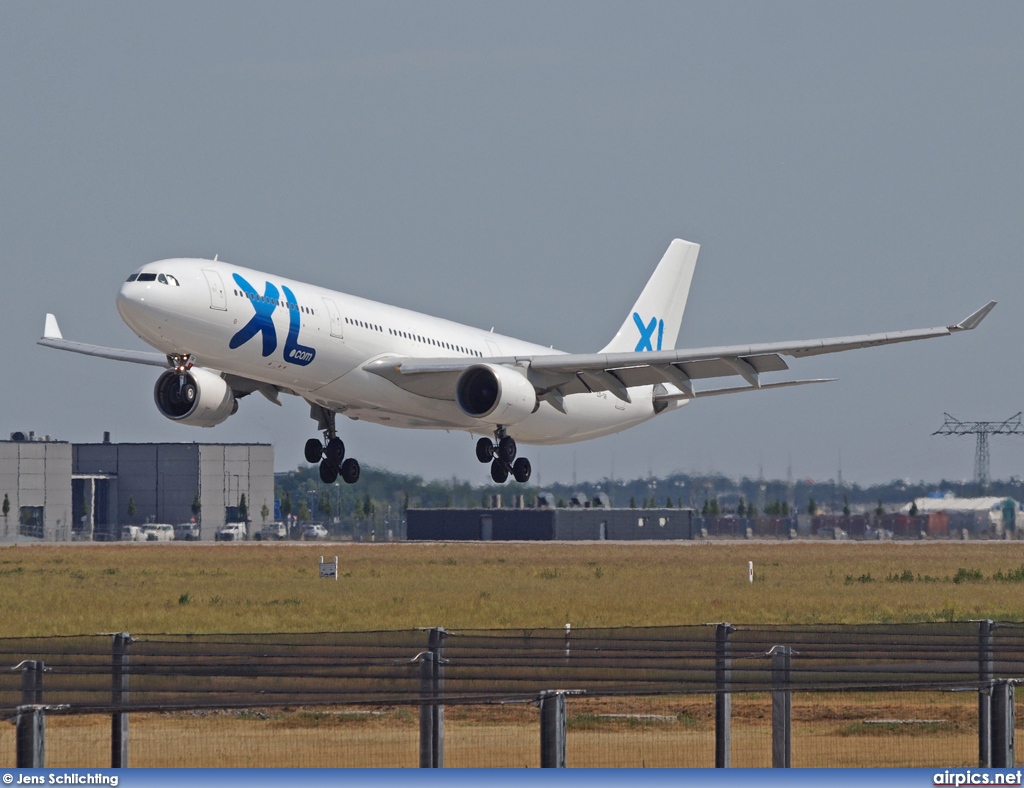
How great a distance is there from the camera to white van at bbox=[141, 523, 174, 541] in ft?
382

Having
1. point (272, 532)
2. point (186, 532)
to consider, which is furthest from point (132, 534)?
point (272, 532)

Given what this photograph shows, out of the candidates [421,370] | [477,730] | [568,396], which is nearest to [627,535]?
[568,396]

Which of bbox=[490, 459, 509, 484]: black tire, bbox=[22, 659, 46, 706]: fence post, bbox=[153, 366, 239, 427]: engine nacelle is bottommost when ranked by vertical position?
bbox=[22, 659, 46, 706]: fence post

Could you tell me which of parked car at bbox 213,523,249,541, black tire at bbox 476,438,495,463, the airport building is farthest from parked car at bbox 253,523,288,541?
black tire at bbox 476,438,495,463

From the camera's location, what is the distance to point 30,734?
12820 millimetres

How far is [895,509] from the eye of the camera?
11650 centimetres

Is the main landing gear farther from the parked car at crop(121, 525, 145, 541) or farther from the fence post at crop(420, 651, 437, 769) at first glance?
the parked car at crop(121, 525, 145, 541)

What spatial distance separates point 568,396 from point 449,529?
224ft

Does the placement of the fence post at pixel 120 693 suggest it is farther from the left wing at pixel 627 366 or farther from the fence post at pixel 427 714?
the left wing at pixel 627 366

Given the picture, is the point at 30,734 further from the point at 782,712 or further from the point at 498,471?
the point at 498,471

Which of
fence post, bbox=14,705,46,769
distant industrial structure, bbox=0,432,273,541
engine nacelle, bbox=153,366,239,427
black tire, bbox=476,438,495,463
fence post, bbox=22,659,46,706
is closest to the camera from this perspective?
fence post, bbox=14,705,46,769

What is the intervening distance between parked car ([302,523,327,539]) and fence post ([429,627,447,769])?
10471 centimetres

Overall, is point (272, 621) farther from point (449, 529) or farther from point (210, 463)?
point (210, 463)

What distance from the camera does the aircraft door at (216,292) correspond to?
3416 cm
